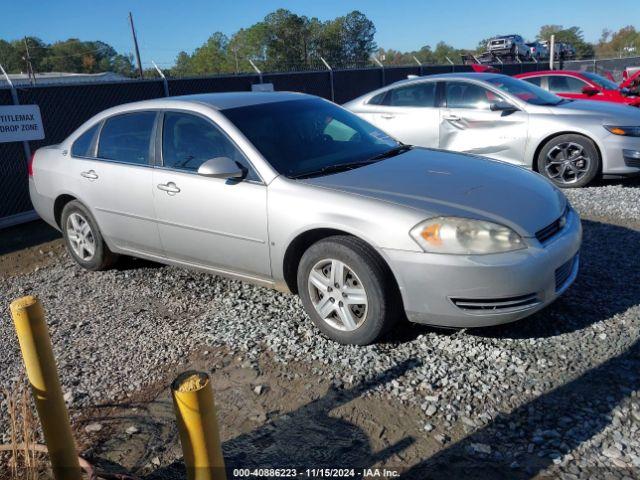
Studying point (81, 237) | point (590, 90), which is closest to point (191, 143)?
point (81, 237)

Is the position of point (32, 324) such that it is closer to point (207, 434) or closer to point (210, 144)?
point (207, 434)

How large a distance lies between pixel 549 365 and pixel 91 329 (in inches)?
124

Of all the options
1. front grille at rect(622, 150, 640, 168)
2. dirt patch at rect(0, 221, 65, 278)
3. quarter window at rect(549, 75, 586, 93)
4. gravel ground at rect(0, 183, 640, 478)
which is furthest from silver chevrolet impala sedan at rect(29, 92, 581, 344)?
quarter window at rect(549, 75, 586, 93)

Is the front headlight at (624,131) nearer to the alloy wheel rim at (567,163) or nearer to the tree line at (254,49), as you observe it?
the alloy wheel rim at (567,163)

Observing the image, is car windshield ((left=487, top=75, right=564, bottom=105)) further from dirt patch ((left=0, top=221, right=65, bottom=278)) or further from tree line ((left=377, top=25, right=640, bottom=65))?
tree line ((left=377, top=25, right=640, bottom=65))

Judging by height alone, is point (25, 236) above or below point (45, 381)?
Answer: below

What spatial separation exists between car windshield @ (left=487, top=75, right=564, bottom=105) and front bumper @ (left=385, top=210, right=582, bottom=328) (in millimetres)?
4983

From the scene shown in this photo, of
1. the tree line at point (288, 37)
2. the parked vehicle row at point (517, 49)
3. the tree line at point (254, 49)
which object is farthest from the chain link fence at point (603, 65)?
the tree line at point (288, 37)

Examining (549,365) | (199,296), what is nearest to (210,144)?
(199,296)

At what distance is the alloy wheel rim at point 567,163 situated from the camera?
741 cm

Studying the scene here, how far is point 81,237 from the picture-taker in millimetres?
5559

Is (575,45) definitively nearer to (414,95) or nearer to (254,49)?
(254,49)

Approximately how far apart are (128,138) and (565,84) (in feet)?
32.6

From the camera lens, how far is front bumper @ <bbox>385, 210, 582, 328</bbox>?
335cm
